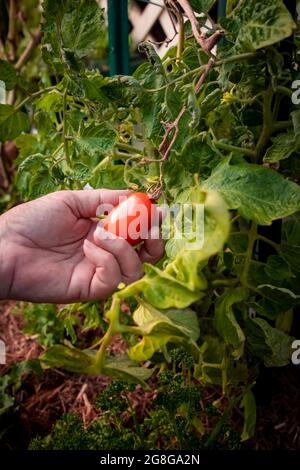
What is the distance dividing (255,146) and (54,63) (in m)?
0.32

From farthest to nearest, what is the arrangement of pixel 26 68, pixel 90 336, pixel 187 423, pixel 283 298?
pixel 26 68, pixel 90 336, pixel 187 423, pixel 283 298

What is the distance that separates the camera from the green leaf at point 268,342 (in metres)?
0.77

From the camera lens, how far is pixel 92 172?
0.76m

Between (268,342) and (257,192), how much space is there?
0.29 meters

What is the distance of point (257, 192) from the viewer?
1.84 ft

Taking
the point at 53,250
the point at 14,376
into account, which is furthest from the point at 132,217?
the point at 14,376

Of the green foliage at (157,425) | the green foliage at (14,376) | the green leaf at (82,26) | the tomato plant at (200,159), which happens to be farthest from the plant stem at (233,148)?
the green foliage at (14,376)

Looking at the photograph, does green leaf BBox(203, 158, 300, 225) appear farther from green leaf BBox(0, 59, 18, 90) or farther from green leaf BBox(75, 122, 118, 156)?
green leaf BBox(0, 59, 18, 90)

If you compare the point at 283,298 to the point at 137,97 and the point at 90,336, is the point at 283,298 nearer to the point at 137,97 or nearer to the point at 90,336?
the point at 137,97

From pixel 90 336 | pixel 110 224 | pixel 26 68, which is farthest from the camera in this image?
pixel 26 68

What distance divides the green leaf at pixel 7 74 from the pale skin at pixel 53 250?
7.8 inches

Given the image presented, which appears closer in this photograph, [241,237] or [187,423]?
[241,237]
